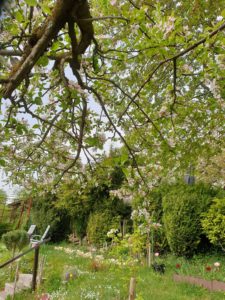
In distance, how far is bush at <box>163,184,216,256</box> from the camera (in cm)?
771

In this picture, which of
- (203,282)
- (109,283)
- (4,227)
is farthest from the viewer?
(4,227)

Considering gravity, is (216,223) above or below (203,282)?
above

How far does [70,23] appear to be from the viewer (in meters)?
1.86

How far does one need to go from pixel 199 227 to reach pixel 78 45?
20.5 feet

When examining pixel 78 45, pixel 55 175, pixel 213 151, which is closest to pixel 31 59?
pixel 78 45

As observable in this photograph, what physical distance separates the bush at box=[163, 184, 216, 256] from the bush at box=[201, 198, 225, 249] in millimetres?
271

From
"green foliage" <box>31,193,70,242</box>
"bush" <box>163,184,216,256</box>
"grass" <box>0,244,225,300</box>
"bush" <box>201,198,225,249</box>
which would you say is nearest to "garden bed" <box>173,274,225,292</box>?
"grass" <box>0,244,225,300</box>

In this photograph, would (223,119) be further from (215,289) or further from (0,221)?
(0,221)

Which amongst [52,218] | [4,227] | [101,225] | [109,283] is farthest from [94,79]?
[4,227]

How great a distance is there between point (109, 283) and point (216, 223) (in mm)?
2398

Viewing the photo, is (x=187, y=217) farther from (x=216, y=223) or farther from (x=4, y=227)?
(x=4, y=227)

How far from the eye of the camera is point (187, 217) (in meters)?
7.75

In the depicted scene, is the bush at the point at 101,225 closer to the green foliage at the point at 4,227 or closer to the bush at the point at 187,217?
the bush at the point at 187,217

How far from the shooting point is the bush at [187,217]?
7.71 meters
